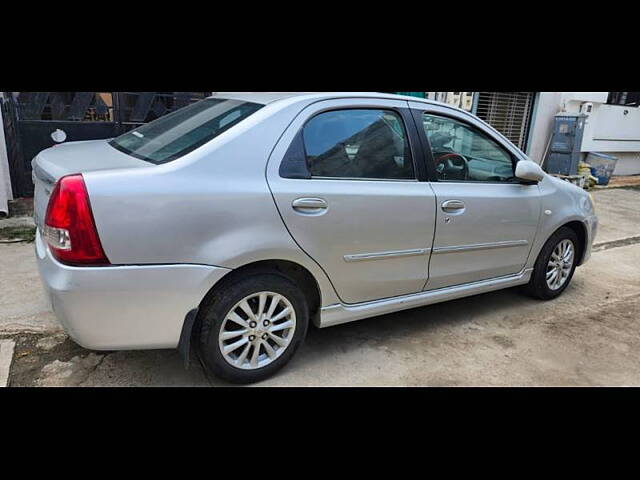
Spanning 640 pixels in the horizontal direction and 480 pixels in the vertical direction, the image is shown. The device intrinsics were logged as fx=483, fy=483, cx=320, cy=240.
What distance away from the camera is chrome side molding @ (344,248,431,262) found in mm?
2885

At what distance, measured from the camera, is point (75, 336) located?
2.30 meters

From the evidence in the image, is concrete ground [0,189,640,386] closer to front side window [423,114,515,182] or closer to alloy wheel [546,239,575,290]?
alloy wheel [546,239,575,290]

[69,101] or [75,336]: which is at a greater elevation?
[69,101]

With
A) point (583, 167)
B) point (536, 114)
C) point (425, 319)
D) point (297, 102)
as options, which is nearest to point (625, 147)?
point (583, 167)

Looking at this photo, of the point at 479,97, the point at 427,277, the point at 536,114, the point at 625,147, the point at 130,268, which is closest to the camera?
the point at 130,268

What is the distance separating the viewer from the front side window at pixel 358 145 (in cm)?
279

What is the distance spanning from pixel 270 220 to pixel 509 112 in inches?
334

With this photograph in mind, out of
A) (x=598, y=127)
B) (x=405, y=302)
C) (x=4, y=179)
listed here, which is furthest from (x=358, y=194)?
(x=598, y=127)

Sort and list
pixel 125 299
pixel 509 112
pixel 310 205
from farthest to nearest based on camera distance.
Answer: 1. pixel 509 112
2. pixel 310 205
3. pixel 125 299

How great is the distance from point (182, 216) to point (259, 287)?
0.57 m

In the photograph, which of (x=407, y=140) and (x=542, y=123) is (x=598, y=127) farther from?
(x=407, y=140)

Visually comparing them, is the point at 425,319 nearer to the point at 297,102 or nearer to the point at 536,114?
the point at 297,102

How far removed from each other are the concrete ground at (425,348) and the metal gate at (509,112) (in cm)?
564

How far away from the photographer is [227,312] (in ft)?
8.27
